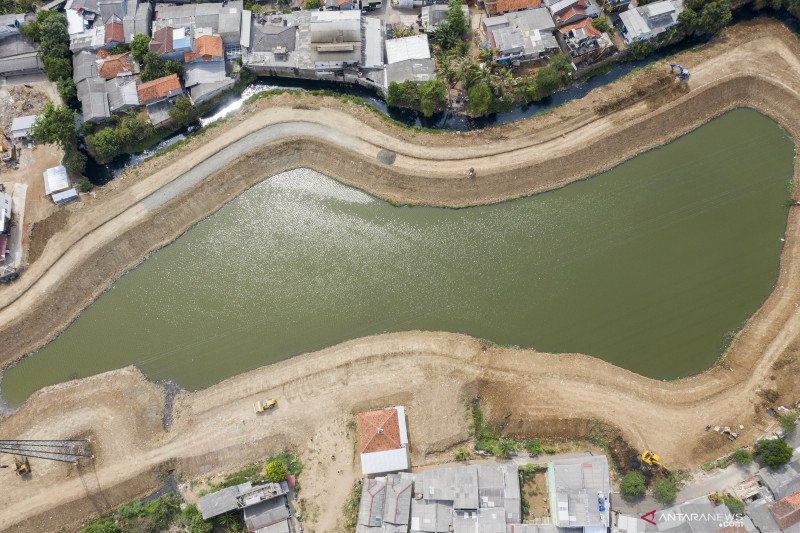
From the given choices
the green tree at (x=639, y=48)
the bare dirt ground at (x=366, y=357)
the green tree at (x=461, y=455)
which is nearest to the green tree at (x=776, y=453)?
the bare dirt ground at (x=366, y=357)

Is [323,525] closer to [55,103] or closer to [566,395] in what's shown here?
[566,395]

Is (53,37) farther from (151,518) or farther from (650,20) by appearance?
(650,20)

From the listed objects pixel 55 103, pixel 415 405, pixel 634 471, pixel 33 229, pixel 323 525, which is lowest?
pixel 323 525

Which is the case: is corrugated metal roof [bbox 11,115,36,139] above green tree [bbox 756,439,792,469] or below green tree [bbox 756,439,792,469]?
above

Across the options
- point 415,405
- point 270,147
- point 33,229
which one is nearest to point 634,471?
point 415,405

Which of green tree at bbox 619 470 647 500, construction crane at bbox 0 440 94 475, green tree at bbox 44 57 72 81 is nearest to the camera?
green tree at bbox 619 470 647 500

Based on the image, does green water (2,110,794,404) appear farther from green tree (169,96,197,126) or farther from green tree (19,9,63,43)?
green tree (19,9,63,43)

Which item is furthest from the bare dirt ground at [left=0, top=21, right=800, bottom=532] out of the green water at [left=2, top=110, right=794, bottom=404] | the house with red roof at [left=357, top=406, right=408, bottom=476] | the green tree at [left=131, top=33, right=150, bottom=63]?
the green tree at [left=131, top=33, right=150, bottom=63]

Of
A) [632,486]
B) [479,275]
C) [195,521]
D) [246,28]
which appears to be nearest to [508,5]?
[246,28]
